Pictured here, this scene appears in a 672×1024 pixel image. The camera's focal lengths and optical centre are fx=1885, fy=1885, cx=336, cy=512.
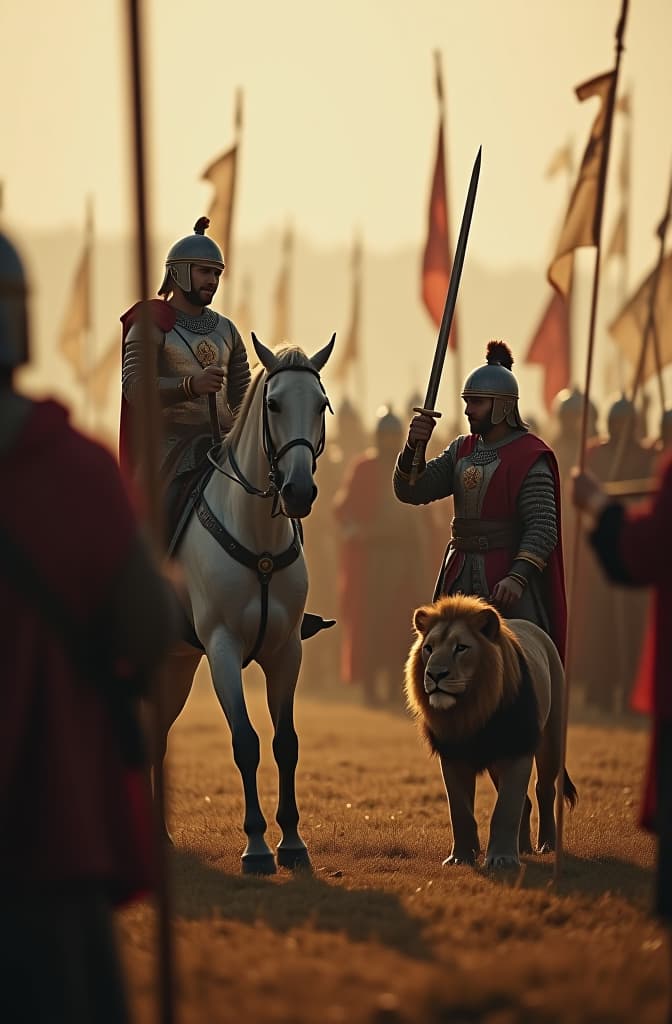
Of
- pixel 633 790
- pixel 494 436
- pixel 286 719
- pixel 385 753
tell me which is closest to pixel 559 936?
pixel 286 719

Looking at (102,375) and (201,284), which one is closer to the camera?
(201,284)

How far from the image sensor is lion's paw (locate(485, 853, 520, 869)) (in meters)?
8.23

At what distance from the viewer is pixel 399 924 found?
6508mm

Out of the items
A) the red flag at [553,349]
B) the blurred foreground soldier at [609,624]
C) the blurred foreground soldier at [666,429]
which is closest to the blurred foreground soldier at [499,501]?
the blurred foreground soldier at [666,429]

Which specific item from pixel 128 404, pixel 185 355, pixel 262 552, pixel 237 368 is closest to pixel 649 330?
pixel 237 368

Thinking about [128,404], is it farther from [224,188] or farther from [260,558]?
[224,188]

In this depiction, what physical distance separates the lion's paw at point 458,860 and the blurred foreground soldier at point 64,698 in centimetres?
451

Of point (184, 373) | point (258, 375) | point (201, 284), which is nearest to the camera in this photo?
point (258, 375)

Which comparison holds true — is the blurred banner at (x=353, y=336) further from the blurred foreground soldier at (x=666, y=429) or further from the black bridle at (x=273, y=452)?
the black bridle at (x=273, y=452)

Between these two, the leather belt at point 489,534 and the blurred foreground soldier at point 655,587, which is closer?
the blurred foreground soldier at point 655,587

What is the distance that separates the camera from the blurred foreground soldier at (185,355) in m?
9.26

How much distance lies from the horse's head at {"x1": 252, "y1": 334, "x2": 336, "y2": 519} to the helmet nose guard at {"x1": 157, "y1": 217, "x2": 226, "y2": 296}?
142 centimetres

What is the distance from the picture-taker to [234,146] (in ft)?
54.7

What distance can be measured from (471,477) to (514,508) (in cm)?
25
